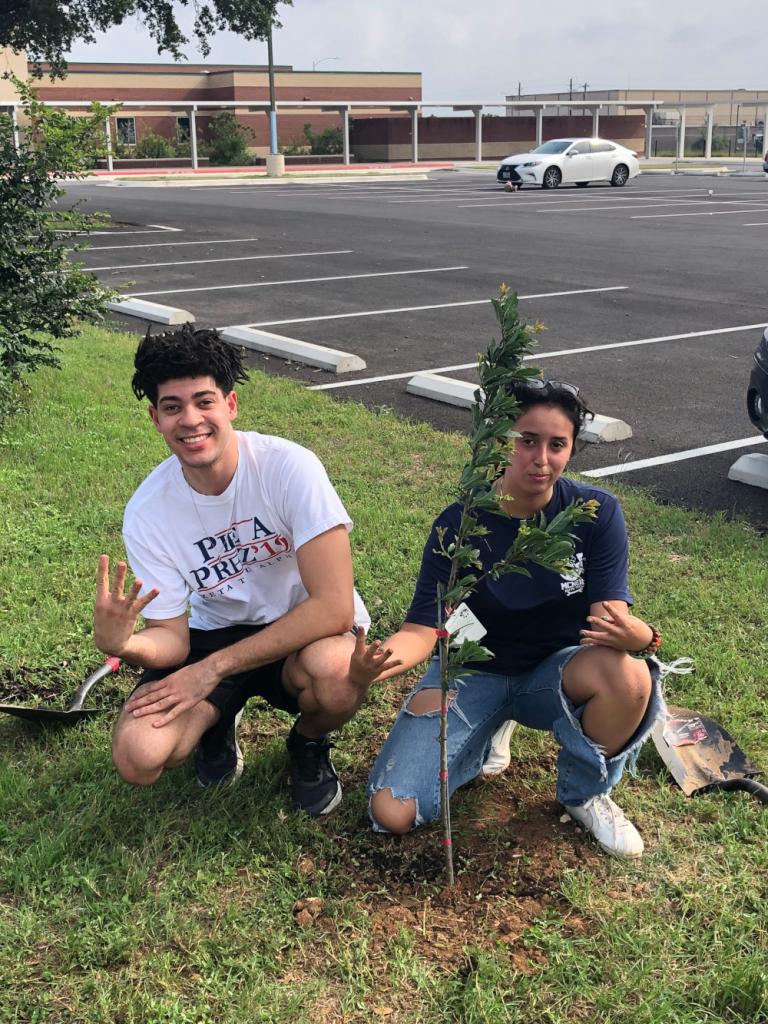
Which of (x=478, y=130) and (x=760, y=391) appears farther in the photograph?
(x=478, y=130)

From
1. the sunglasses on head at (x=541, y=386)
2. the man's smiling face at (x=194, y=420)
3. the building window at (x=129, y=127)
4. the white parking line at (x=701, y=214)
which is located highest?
the building window at (x=129, y=127)

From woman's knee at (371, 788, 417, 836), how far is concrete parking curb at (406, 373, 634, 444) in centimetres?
386

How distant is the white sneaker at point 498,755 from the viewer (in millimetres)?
3215

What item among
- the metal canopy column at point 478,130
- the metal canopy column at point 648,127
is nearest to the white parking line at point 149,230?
the metal canopy column at point 478,130

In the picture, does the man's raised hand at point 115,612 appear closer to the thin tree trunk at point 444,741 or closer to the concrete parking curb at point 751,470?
the thin tree trunk at point 444,741

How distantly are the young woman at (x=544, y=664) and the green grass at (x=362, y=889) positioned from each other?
16 cm

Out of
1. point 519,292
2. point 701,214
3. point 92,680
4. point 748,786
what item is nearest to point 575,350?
point 519,292

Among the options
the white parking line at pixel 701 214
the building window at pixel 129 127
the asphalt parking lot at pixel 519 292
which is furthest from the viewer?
the building window at pixel 129 127

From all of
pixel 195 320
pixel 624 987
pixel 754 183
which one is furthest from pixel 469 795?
pixel 754 183

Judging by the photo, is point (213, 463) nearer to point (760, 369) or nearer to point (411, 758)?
point (411, 758)

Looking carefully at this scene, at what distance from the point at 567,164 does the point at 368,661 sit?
32.2m

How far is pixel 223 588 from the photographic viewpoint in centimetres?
308

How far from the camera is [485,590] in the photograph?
289 centimetres

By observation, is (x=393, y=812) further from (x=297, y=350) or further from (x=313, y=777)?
(x=297, y=350)
